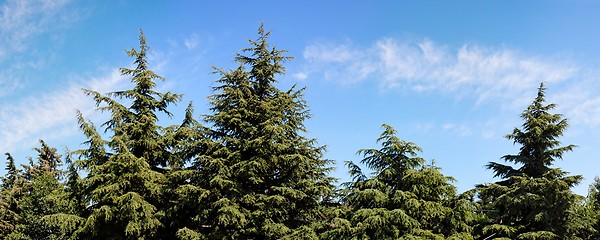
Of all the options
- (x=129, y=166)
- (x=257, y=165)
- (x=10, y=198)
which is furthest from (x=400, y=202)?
(x=10, y=198)

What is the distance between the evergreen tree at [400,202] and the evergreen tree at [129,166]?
765 centimetres

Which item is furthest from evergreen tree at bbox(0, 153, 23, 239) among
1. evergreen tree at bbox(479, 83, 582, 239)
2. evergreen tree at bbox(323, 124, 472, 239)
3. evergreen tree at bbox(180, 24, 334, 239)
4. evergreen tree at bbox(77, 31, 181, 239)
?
evergreen tree at bbox(479, 83, 582, 239)

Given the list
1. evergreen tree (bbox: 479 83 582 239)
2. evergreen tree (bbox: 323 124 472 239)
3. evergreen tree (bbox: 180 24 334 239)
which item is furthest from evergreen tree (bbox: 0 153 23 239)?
evergreen tree (bbox: 479 83 582 239)

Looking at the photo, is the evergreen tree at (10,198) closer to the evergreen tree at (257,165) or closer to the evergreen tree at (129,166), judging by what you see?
the evergreen tree at (129,166)

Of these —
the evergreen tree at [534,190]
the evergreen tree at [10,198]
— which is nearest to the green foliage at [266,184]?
the evergreen tree at [534,190]

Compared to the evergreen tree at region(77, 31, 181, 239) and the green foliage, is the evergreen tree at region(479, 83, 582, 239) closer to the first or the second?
the green foliage

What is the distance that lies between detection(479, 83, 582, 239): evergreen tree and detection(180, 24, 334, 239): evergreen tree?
713 cm

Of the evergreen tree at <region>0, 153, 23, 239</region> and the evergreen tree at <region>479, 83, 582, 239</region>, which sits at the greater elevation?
the evergreen tree at <region>0, 153, 23, 239</region>

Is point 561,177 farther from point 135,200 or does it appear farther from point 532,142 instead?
point 135,200

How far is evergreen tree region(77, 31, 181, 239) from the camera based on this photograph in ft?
62.1

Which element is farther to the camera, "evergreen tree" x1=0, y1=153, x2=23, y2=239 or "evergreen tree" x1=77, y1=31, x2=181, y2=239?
"evergreen tree" x1=0, y1=153, x2=23, y2=239

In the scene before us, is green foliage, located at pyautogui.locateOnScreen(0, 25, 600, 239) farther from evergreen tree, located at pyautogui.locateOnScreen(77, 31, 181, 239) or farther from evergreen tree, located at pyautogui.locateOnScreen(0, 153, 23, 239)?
evergreen tree, located at pyautogui.locateOnScreen(0, 153, 23, 239)

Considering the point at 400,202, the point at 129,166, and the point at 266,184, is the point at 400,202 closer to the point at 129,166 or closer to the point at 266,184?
the point at 266,184

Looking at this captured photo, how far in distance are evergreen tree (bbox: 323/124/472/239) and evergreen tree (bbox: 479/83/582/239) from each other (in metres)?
1.98
